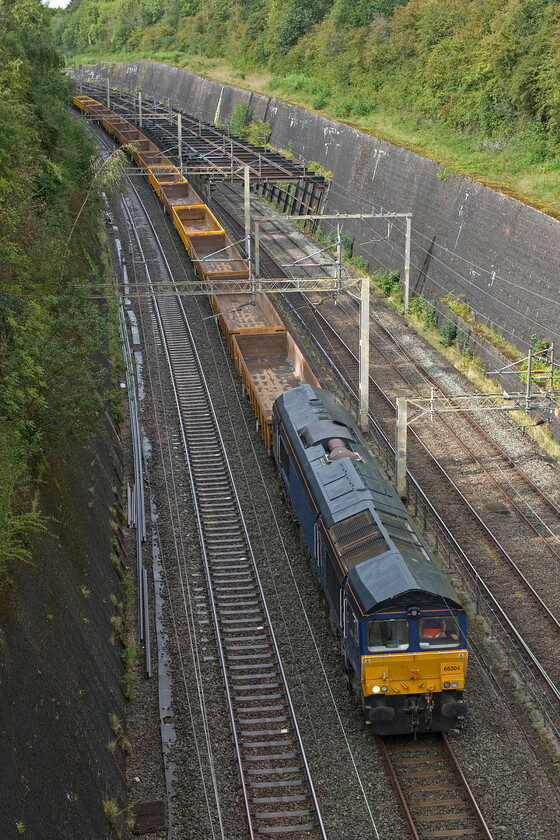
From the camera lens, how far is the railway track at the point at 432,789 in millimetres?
11938

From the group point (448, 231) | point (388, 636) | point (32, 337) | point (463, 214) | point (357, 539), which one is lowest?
point (388, 636)

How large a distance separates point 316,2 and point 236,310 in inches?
2016

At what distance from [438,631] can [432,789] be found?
213cm

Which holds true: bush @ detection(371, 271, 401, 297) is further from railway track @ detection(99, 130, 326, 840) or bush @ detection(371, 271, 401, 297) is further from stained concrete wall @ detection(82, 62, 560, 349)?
railway track @ detection(99, 130, 326, 840)

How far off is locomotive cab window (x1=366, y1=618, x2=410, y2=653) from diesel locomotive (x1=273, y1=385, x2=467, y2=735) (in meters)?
0.01

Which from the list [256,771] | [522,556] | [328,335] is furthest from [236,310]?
[256,771]

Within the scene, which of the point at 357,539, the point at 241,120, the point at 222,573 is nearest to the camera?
the point at 357,539

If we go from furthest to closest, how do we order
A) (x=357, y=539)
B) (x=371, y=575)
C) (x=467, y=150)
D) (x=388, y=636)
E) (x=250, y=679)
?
(x=467, y=150) → (x=250, y=679) → (x=357, y=539) → (x=371, y=575) → (x=388, y=636)

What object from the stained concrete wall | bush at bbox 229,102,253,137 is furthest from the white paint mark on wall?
bush at bbox 229,102,253,137

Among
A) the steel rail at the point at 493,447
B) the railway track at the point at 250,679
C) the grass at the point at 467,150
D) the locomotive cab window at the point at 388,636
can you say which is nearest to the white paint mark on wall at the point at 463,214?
the grass at the point at 467,150

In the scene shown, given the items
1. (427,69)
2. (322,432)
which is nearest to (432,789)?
(322,432)

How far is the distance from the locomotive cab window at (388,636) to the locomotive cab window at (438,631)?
0.71 ft

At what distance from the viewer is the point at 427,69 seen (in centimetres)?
4731

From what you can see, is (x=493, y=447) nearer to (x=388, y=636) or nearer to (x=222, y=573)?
(x=222, y=573)
